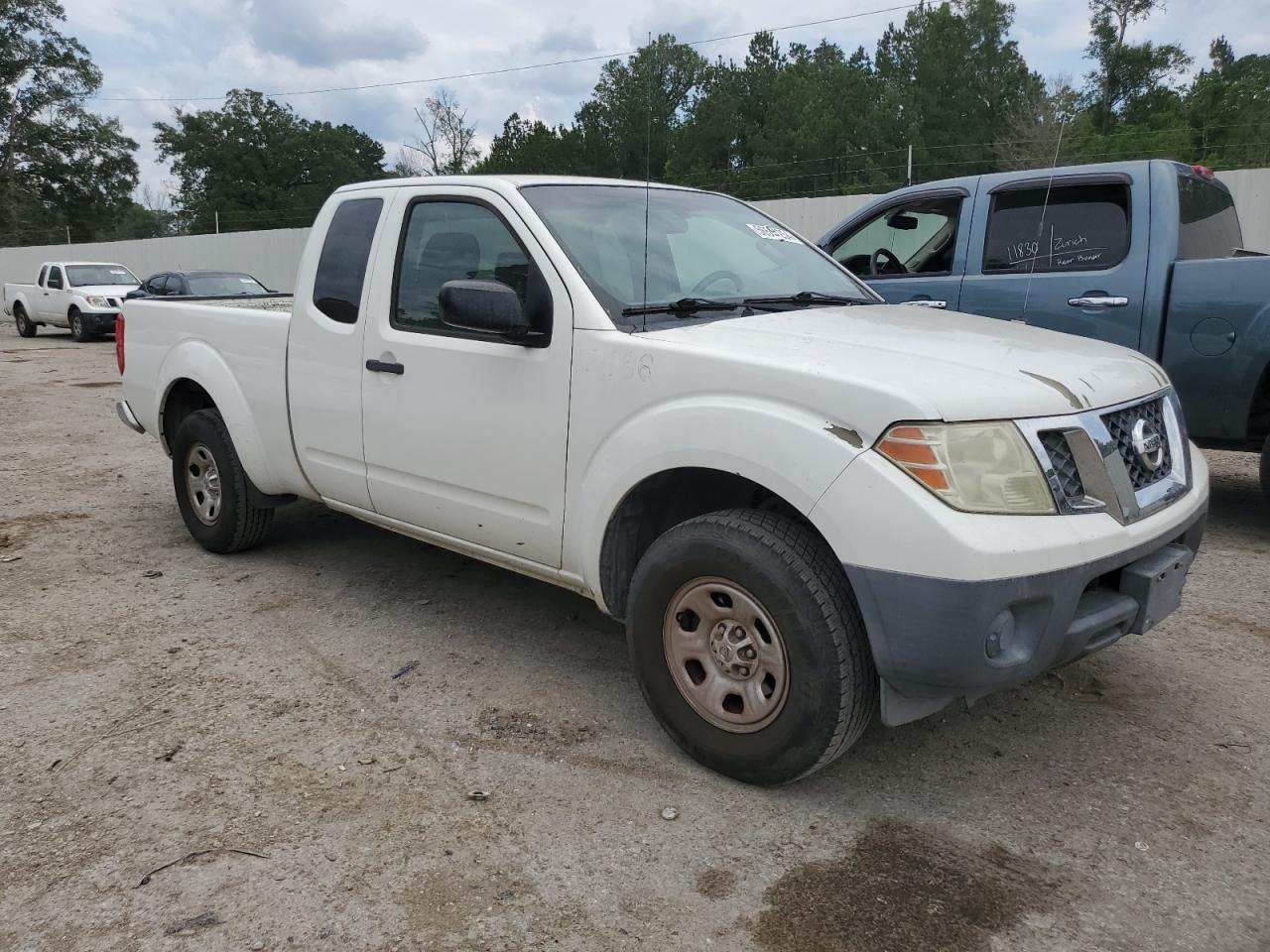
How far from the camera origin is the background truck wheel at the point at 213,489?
4.95 meters

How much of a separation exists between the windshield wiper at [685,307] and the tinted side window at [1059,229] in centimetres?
326

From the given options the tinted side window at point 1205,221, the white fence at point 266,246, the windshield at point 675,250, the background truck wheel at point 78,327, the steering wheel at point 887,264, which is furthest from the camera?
the background truck wheel at point 78,327

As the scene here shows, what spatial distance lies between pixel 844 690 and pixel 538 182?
87.5 inches

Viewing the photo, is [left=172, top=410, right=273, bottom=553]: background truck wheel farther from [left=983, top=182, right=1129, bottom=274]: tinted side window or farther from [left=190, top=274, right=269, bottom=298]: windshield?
[left=190, top=274, right=269, bottom=298]: windshield

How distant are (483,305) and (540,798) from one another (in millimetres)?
1570

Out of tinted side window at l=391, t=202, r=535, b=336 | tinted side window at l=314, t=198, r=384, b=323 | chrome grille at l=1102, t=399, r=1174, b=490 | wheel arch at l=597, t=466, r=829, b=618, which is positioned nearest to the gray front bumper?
chrome grille at l=1102, t=399, r=1174, b=490

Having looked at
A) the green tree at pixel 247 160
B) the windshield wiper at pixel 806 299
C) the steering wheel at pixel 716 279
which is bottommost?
the windshield wiper at pixel 806 299

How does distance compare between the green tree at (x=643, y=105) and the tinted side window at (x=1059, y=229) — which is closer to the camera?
the green tree at (x=643, y=105)

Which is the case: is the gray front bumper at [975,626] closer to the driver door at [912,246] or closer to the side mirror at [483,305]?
the side mirror at [483,305]

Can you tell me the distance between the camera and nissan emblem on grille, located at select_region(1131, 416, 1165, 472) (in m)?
2.87

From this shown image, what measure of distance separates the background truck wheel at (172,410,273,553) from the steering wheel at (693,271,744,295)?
8.82ft

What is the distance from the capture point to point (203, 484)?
17.1 ft

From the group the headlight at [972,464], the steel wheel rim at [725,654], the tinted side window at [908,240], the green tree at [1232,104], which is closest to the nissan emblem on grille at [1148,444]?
the headlight at [972,464]

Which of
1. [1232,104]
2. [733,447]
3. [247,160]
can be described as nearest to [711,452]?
[733,447]
